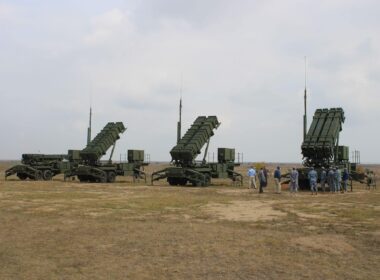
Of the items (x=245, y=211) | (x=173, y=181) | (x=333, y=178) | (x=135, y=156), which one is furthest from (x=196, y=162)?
(x=245, y=211)

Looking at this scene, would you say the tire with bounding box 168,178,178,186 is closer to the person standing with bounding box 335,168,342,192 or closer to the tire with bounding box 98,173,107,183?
the tire with bounding box 98,173,107,183

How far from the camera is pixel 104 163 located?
36.7 m

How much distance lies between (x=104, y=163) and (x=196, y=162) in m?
8.38

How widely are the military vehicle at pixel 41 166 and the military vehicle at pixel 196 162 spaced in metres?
10.5

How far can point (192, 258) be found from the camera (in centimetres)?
898

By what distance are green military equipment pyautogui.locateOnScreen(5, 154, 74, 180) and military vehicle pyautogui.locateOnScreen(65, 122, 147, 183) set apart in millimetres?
1303

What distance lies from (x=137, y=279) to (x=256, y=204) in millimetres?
11550

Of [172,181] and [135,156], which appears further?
[135,156]

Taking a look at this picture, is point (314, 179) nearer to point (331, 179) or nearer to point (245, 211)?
point (331, 179)

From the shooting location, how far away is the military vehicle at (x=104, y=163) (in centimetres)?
3515

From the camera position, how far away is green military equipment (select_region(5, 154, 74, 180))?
37638 mm

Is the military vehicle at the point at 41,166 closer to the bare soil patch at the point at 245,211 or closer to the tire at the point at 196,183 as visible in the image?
the tire at the point at 196,183

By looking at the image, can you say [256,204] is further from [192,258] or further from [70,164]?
[70,164]

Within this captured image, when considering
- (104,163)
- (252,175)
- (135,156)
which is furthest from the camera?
(135,156)
